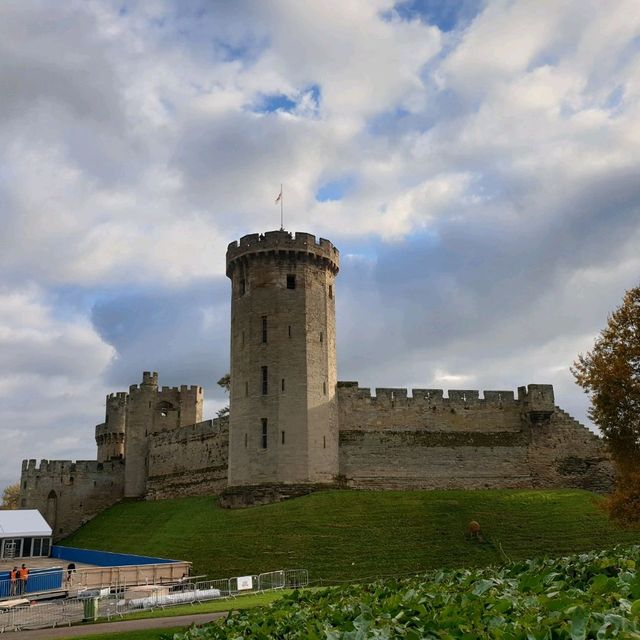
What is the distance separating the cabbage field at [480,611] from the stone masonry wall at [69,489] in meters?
53.2

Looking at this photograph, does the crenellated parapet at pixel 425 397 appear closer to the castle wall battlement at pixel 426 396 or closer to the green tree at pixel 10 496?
the castle wall battlement at pixel 426 396

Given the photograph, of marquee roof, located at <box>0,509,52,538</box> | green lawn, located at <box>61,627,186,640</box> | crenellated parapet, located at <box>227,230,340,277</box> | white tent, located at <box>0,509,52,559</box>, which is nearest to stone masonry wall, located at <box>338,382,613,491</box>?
crenellated parapet, located at <box>227,230,340,277</box>

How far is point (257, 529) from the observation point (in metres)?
33.9

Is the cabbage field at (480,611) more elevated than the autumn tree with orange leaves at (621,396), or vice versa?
the autumn tree with orange leaves at (621,396)

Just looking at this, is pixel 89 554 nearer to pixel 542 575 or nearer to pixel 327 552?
pixel 327 552

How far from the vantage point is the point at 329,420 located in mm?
40844

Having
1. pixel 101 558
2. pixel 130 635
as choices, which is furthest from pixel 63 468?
pixel 130 635

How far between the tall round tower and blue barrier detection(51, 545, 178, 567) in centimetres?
775

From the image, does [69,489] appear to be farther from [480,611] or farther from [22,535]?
[480,611]

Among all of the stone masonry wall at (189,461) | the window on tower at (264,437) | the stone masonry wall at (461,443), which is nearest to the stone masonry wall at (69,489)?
the stone masonry wall at (189,461)

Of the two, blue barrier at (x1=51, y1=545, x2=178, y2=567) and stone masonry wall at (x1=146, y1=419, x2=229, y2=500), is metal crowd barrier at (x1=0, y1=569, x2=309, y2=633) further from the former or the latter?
stone masonry wall at (x1=146, y1=419, x2=229, y2=500)

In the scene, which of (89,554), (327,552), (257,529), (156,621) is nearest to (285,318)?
(257,529)

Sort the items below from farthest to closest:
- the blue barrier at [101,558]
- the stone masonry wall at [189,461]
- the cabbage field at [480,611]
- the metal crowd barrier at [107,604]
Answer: the stone masonry wall at [189,461] < the blue barrier at [101,558] < the metal crowd barrier at [107,604] < the cabbage field at [480,611]

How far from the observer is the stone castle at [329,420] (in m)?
39.4
